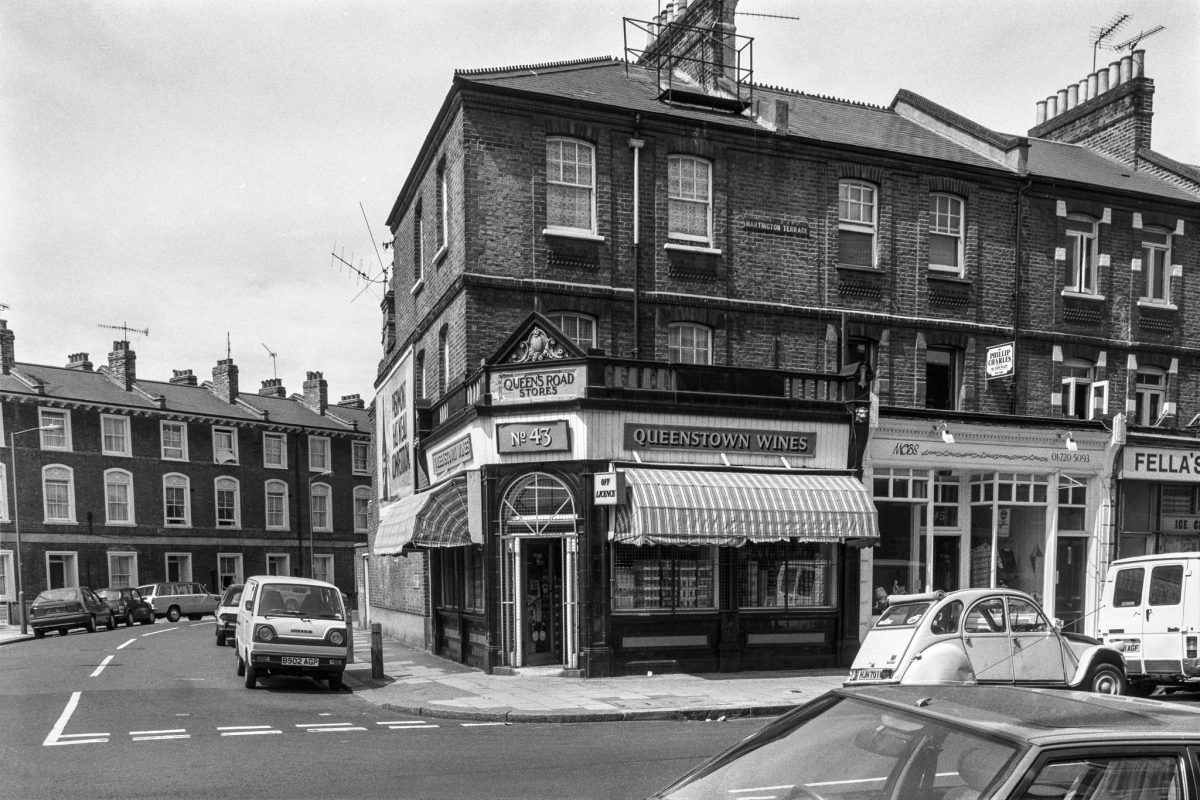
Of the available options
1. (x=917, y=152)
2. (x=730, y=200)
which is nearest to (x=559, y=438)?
(x=730, y=200)

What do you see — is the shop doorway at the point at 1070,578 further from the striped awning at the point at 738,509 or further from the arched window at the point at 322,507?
the arched window at the point at 322,507

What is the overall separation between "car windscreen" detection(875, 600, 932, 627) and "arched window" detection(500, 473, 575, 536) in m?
5.91

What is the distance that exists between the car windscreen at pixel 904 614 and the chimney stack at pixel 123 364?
150 feet

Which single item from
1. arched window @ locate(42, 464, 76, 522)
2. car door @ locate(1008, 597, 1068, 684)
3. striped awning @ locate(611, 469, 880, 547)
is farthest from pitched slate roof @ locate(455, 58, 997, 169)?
arched window @ locate(42, 464, 76, 522)

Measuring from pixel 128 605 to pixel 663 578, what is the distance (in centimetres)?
2912

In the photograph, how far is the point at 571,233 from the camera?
19453mm

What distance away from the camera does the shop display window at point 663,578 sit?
57.4ft

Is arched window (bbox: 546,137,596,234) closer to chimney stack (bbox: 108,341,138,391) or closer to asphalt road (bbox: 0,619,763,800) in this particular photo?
asphalt road (bbox: 0,619,763,800)

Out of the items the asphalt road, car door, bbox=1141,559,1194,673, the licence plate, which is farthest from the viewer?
the licence plate

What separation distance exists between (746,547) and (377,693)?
7.13 metres

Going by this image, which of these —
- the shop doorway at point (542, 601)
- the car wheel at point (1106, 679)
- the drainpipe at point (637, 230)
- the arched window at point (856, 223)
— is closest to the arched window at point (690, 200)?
the drainpipe at point (637, 230)

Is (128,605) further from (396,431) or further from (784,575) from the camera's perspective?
(784,575)

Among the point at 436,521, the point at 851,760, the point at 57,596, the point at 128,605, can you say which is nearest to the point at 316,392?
the point at 128,605

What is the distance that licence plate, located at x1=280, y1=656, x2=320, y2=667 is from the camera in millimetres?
16516
